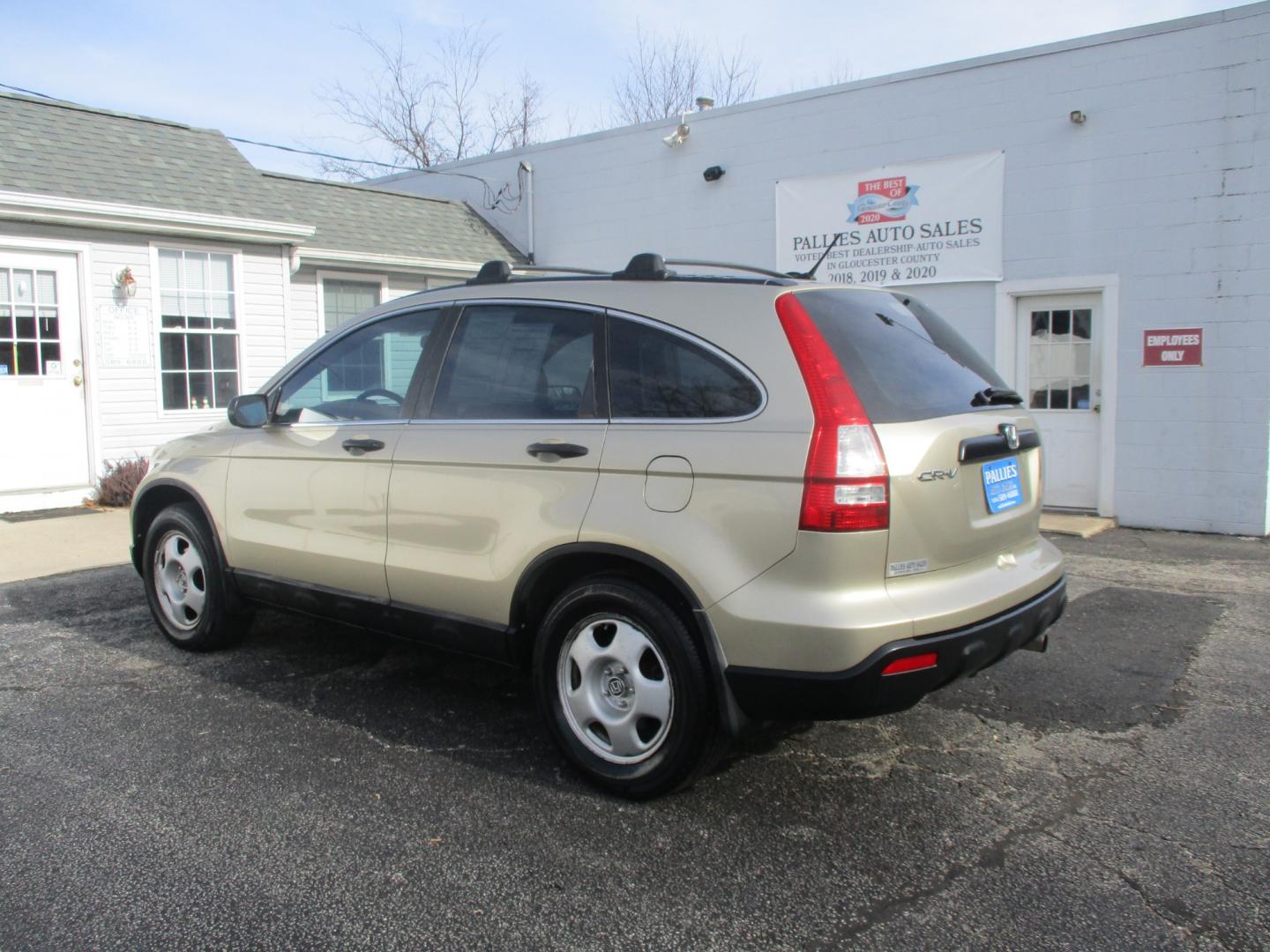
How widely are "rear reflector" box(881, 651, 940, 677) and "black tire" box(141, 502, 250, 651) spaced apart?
3.34 meters

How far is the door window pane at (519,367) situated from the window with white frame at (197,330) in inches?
297

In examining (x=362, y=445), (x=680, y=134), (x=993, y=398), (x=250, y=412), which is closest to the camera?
(x=993, y=398)

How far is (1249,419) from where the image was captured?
28.2 feet

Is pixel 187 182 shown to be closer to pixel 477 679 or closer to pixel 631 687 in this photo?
pixel 477 679

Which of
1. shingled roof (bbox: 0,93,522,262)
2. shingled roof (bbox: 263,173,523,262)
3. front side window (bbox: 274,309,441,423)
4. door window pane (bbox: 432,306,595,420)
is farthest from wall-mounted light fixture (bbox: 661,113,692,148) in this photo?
door window pane (bbox: 432,306,595,420)

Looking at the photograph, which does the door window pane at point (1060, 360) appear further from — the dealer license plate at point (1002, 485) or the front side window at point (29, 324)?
the front side window at point (29, 324)

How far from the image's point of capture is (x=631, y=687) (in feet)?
10.8

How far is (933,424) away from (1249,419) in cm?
709

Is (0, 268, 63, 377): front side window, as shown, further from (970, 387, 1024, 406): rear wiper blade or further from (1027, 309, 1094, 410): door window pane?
(1027, 309, 1094, 410): door window pane

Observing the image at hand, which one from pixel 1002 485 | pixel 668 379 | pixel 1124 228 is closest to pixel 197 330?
pixel 668 379

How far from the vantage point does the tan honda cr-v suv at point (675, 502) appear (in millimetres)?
2900

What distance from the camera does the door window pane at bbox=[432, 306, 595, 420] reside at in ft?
11.7

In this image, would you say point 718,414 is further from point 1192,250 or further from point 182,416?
point 182,416

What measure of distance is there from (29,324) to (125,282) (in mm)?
961
